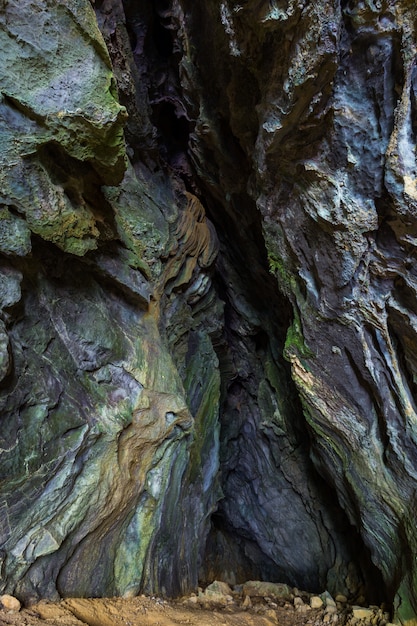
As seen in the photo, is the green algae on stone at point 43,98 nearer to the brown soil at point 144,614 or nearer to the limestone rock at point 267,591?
the brown soil at point 144,614

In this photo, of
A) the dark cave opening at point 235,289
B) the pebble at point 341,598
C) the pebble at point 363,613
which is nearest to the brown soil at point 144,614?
the pebble at point 363,613

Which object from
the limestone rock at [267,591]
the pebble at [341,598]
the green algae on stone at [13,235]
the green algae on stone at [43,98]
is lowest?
the limestone rock at [267,591]

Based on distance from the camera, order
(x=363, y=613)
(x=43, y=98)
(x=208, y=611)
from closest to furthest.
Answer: (x=43, y=98)
(x=363, y=613)
(x=208, y=611)

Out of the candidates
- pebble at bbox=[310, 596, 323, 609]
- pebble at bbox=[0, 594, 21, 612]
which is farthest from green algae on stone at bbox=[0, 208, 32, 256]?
pebble at bbox=[310, 596, 323, 609]

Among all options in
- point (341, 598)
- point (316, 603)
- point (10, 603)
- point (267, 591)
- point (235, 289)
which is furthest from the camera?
point (235, 289)

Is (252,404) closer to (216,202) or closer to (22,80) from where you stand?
(216,202)

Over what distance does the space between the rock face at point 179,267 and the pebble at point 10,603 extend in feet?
0.59

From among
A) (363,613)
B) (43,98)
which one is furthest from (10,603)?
(43,98)

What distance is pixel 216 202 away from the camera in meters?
6.88

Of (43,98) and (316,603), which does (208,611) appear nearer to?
(316,603)

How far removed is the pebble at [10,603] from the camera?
2754 mm

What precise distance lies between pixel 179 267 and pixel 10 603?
445 cm

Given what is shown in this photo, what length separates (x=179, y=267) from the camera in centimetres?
606

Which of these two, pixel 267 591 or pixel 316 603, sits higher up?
pixel 316 603
